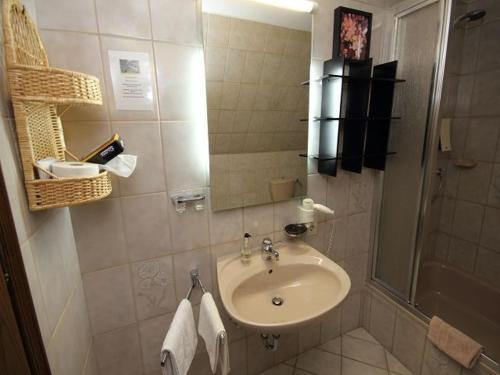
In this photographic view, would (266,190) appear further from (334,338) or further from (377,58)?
(334,338)

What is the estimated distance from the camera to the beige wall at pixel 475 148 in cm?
165

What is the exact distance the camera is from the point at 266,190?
1264mm

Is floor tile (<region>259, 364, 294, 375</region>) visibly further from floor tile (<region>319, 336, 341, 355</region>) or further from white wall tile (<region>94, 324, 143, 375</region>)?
white wall tile (<region>94, 324, 143, 375</region>)

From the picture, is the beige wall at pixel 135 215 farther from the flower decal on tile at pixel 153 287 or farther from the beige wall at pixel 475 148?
the beige wall at pixel 475 148

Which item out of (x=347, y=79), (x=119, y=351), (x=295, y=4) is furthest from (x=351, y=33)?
(x=119, y=351)

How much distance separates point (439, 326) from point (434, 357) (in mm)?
195

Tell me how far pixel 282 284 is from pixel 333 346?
2.78 ft

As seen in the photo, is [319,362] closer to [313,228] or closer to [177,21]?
[313,228]

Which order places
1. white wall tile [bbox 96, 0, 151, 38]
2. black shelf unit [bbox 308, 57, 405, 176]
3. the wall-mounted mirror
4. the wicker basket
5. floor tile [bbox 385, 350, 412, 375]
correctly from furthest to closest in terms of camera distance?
floor tile [bbox 385, 350, 412, 375] → black shelf unit [bbox 308, 57, 405, 176] → the wall-mounted mirror → white wall tile [bbox 96, 0, 151, 38] → the wicker basket

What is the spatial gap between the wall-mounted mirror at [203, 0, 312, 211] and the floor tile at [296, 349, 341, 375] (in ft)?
3.57

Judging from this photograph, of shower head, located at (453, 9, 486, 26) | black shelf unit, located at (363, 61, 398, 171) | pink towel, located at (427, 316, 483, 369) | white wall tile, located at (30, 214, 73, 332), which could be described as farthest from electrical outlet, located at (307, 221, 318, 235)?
shower head, located at (453, 9, 486, 26)

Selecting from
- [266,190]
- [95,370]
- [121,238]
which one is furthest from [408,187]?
[95,370]

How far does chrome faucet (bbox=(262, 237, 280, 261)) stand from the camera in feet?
3.91

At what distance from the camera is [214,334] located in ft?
2.85
